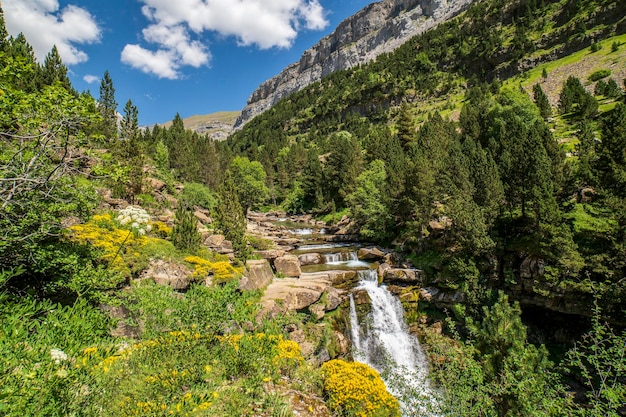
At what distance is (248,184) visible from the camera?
59188 millimetres

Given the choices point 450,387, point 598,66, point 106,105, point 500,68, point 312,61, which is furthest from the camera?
point 312,61

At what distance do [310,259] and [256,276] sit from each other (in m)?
9.44

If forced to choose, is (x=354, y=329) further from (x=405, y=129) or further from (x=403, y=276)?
(x=405, y=129)

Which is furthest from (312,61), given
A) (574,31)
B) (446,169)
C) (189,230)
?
(189,230)

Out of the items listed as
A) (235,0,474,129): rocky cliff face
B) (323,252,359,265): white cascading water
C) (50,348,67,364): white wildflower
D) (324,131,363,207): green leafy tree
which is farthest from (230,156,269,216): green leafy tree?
(235,0,474,129): rocky cliff face

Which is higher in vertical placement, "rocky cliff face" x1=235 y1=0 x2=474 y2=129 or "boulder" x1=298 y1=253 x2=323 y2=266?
"rocky cliff face" x1=235 y1=0 x2=474 y2=129

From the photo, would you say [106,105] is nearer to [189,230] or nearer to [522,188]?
[189,230]

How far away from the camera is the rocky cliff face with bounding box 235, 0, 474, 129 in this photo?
14162cm

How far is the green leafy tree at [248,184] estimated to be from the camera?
5788 cm

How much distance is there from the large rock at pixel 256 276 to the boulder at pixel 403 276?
9673 millimetres

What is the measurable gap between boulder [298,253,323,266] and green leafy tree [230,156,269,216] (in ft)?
83.4

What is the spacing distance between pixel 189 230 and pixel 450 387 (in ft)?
52.0

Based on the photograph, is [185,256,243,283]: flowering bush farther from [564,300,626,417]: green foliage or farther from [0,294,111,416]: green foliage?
[564,300,626,417]: green foliage

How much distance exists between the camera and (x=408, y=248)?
3038cm
